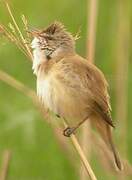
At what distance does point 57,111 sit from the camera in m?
5.39

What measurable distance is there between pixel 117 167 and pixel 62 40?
89 cm

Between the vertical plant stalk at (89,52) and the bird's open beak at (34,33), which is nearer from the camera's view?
the bird's open beak at (34,33)

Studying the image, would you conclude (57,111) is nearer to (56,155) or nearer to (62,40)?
(62,40)

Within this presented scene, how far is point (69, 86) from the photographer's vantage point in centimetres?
533

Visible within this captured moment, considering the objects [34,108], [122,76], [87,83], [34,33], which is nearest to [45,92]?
[87,83]

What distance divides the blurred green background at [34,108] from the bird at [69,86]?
0.66m

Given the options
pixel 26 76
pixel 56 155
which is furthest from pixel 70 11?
pixel 56 155

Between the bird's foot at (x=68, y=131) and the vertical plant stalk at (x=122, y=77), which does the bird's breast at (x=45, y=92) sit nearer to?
the bird's foot at (x=68, y=131)

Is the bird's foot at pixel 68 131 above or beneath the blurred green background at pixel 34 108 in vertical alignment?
above

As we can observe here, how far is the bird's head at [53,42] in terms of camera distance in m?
5.43

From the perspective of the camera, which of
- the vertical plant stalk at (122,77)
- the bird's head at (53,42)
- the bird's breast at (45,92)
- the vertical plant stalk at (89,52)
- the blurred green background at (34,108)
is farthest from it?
the blurred green background at (34,108)

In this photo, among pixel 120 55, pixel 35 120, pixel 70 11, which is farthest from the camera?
pixel 70 11

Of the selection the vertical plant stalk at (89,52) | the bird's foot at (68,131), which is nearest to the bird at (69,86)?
the bird's foot at (68,131)

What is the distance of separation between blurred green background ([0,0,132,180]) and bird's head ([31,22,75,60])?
2.26 ft
